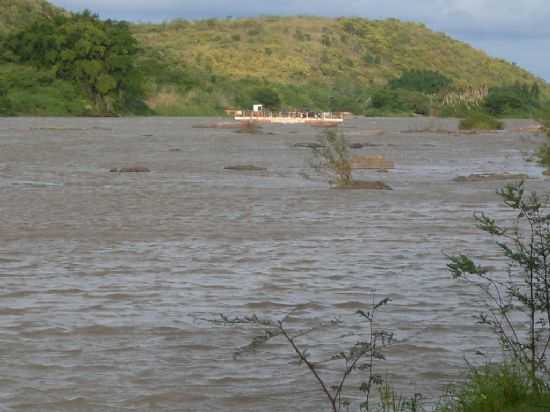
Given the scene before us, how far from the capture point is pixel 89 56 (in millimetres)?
84875

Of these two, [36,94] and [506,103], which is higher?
[36,94]

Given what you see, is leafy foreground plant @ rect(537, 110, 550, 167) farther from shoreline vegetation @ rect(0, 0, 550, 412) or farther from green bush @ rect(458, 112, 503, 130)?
green bush @ rect(458, 112, 503, 130)

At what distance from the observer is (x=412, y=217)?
17.3m

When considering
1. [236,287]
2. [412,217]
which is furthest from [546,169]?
[236,287]

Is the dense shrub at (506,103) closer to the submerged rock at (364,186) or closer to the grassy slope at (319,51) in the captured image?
the grassy slope at (319,51)

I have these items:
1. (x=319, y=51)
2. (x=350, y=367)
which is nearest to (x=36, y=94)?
(x=319, y=51)

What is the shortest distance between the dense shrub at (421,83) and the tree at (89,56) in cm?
4011

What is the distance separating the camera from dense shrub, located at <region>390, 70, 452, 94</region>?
4753 inches

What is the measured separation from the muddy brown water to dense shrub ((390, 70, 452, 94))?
9693 centimetres

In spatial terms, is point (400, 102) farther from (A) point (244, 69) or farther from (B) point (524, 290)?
(B) point (524, 290)

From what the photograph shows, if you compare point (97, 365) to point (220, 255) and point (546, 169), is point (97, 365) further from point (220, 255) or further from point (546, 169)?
point (546, 169)

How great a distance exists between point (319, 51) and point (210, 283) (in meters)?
128

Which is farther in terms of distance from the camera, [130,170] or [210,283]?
[130,170]

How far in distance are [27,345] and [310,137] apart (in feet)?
147
